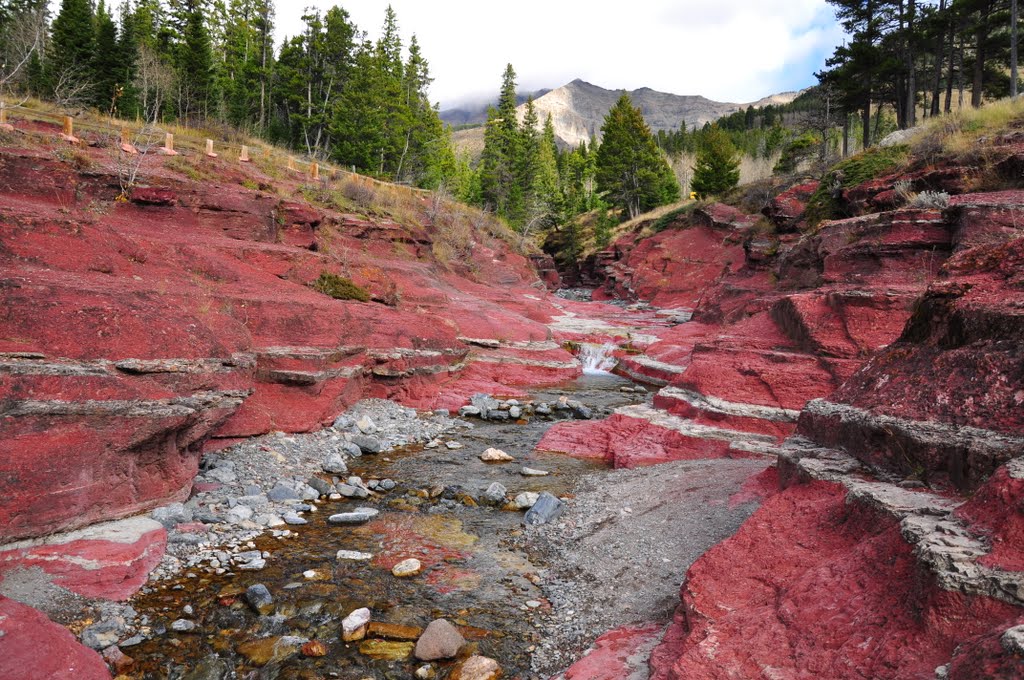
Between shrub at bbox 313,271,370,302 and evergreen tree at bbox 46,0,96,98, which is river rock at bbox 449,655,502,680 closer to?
shrub at bbox 313,271,370,302

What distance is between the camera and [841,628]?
373 cm

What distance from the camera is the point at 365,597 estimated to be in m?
6.66

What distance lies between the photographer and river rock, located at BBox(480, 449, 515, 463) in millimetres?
12203

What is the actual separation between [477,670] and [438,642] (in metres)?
0.54

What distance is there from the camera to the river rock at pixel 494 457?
12.2 m

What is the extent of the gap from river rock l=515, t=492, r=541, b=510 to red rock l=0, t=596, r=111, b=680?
586 cm

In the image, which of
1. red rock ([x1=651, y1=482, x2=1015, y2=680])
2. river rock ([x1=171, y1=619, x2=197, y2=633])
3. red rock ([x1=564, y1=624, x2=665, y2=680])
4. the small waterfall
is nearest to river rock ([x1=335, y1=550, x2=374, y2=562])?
river rock ([x1=171, y1=619, x2=197, y2=633])

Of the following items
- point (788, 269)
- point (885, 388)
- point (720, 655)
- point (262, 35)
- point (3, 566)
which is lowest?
point (3, 566)

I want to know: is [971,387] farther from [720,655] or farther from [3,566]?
[3,566]

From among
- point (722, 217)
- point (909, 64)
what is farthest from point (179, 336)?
point (722, 217)

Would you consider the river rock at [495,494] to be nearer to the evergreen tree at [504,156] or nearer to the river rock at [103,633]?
Answer: the river rock at [103,633]

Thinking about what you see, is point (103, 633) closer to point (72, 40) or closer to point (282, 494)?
point (282, 494)

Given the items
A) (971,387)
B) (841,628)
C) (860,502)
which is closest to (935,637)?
(841,628)

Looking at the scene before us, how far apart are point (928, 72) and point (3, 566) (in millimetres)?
59528
